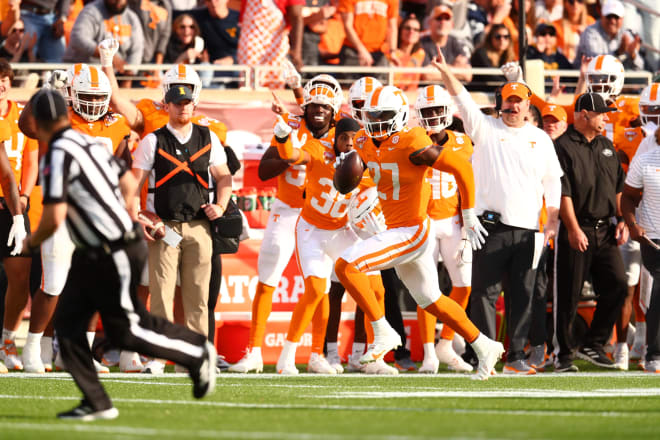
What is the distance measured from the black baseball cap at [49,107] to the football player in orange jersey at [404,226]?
117 inches

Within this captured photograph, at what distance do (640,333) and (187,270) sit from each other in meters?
4.56

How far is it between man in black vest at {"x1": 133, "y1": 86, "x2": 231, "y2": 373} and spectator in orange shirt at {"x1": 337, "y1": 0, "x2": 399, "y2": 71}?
18.1 feet

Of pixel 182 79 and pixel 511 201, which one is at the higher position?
pixel 182 79

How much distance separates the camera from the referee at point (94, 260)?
6000 mm

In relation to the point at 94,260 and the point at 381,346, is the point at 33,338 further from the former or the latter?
the point at 94,260

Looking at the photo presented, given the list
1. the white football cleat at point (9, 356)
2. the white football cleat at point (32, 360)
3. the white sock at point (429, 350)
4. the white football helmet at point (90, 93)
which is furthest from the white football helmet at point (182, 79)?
the white sock at point (429, 350)

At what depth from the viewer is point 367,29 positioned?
1486 centimetres

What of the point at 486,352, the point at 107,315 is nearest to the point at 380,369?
the point at 486,352

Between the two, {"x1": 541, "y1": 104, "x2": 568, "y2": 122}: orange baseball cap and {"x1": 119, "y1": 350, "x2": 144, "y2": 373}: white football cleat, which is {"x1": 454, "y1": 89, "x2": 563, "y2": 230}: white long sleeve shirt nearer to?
{"x1": 541, "y1": 104, "x2": 568, "y2": 122}: orange baseball cap

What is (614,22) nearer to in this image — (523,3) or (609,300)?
(523,3)

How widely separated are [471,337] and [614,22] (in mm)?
8020

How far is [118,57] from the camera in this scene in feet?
43.8

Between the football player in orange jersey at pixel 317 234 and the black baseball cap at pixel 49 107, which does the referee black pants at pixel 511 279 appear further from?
the black baseball cap at pixel 49 107

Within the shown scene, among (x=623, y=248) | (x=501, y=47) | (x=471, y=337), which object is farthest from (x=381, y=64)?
(x=471, y=337)
